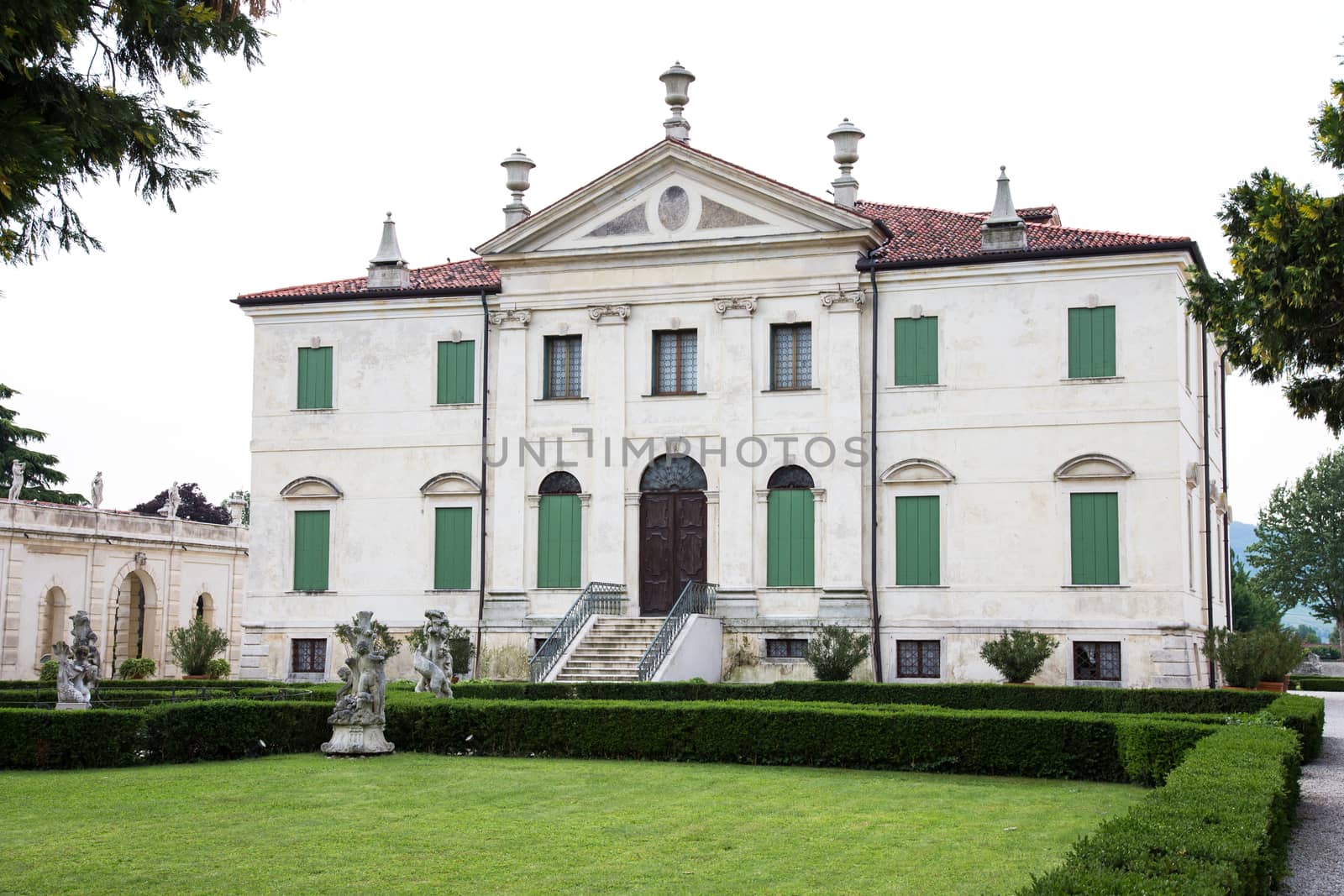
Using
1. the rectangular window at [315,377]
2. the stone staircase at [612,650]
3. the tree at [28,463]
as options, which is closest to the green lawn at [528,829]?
the stone staircase at [612,650]

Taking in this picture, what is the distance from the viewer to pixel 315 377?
113 feet

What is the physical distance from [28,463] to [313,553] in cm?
2596

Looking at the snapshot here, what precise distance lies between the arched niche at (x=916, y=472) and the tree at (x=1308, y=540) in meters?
45.6

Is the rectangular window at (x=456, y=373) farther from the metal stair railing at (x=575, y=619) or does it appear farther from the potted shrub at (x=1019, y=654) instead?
the potted shrub at (x=1019, y=654)

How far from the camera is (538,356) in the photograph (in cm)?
3309

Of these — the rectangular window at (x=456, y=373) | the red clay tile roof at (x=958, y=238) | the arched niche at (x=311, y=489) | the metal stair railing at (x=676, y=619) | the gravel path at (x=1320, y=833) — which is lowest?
the gravel path at (x=1320, y=833)

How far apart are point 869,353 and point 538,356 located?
7352mm

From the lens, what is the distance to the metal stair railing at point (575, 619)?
93.5ft

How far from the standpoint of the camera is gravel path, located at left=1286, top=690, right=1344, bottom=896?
11.3 m

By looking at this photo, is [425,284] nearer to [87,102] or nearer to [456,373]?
[456,373]

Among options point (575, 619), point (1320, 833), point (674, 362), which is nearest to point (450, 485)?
point (575, 619)

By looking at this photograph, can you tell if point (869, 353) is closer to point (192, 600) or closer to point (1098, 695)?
point (1098, 695)

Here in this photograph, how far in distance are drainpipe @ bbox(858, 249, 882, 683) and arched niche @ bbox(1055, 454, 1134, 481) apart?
369 centimetres

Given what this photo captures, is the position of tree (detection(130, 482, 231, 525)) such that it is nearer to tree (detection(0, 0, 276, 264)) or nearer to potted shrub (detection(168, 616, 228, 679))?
potted shrub (detection(168, 616, 228, 679))
